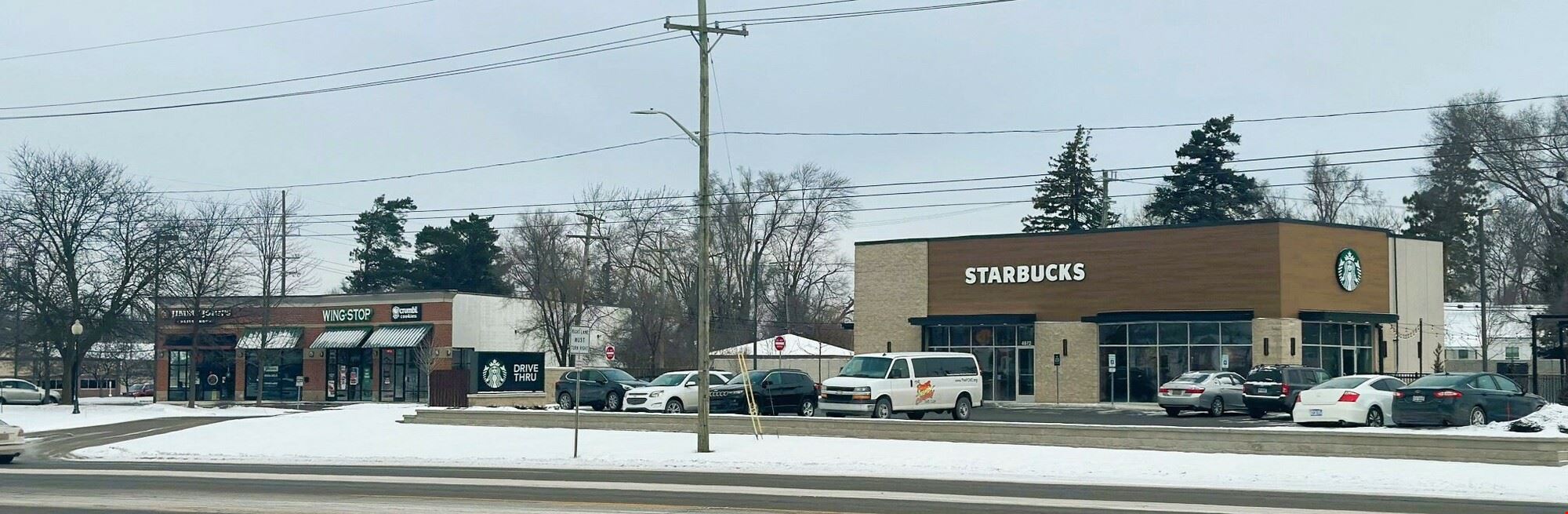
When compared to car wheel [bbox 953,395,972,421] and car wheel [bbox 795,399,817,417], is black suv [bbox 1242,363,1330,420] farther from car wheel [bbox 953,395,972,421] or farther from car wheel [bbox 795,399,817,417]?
car wheel [bbox 795,399,817,417]

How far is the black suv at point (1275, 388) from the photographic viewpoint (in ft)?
119

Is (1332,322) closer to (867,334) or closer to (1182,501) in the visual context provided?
(867,334)

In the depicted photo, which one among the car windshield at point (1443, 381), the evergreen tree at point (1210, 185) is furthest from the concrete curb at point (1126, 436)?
the evergreen tree at point (1210, 185)

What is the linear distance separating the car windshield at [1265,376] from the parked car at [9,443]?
2946 centimetres

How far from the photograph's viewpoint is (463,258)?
290 feet

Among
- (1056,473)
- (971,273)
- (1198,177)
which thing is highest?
(1198,177)

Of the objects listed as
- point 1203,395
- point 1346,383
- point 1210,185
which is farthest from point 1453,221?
point 1346,383

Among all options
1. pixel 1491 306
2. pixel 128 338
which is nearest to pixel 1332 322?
pixel 1491 306

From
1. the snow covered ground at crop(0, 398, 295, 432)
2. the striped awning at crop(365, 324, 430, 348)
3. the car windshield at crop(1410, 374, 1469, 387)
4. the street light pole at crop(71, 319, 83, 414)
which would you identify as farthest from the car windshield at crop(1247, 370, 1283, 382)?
the street light pole at crop(71, 319, 83, 414)

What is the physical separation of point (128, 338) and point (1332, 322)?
156 feet

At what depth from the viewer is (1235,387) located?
38719 millimetres

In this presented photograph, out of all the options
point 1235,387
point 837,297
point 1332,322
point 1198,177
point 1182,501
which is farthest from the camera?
point 837,297

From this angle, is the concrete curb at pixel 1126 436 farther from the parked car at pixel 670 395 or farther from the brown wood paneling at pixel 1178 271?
the brown wood paneling at pixel 1178 271

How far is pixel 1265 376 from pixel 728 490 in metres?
22.1
